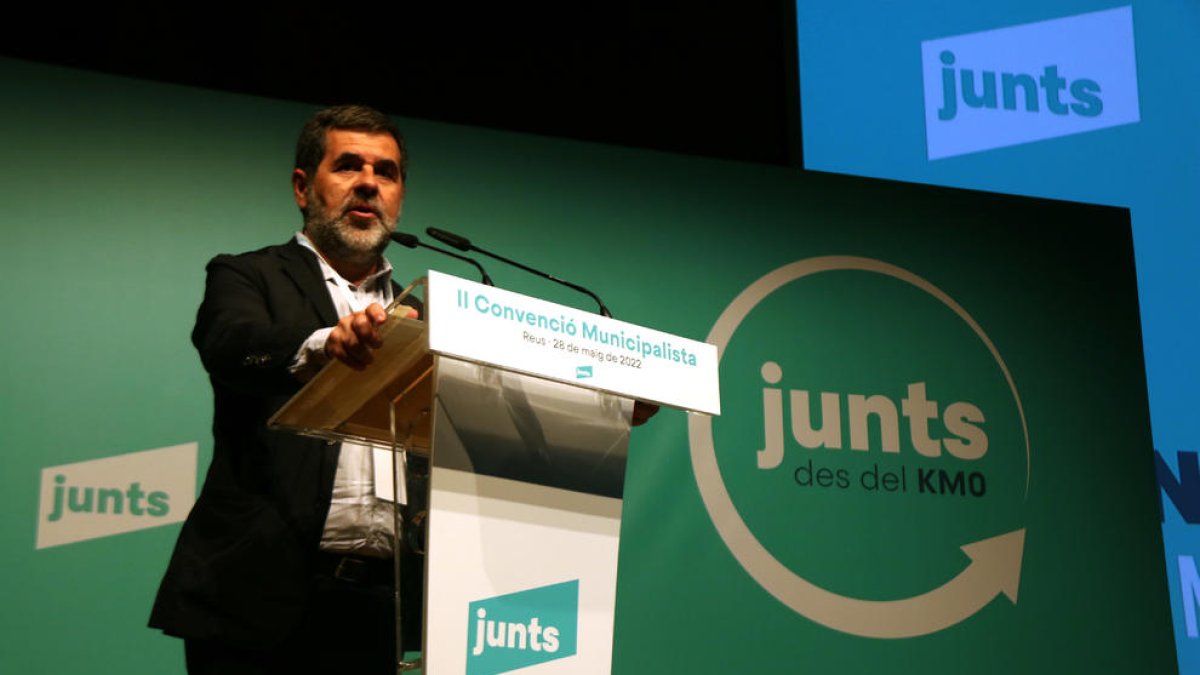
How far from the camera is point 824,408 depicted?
3791 mm

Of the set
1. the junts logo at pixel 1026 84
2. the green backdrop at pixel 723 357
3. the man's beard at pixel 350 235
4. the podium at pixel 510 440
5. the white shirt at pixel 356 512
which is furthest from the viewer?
the junts logo at pixel 1026 84

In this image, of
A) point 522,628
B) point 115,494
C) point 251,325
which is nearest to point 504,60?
point 115,494

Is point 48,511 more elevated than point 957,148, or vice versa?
point 957,148

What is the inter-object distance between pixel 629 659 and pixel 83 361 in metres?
1.51

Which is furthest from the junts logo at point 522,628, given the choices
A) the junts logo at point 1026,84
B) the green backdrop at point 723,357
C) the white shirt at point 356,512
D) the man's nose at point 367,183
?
the junts logo at point 1026,84

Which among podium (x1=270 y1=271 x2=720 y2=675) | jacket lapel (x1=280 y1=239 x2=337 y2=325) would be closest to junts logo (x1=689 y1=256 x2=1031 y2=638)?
jacket lapel (x1=280 y1=239 x2=337 y2=325)

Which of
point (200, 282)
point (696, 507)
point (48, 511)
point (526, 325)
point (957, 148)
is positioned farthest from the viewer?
point (957, 148)

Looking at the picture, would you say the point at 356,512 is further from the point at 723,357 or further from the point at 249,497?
the point at 723,357

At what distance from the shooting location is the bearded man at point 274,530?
6.98 feet

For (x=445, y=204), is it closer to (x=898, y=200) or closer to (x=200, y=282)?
(x=200, y=282)

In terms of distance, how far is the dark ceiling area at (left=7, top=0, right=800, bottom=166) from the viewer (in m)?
3.82

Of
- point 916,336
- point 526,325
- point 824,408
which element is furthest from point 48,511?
point 916,336

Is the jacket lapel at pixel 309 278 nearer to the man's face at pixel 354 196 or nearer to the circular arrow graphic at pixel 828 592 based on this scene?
the man's face at pixel 354 196

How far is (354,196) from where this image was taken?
8.86 feet
